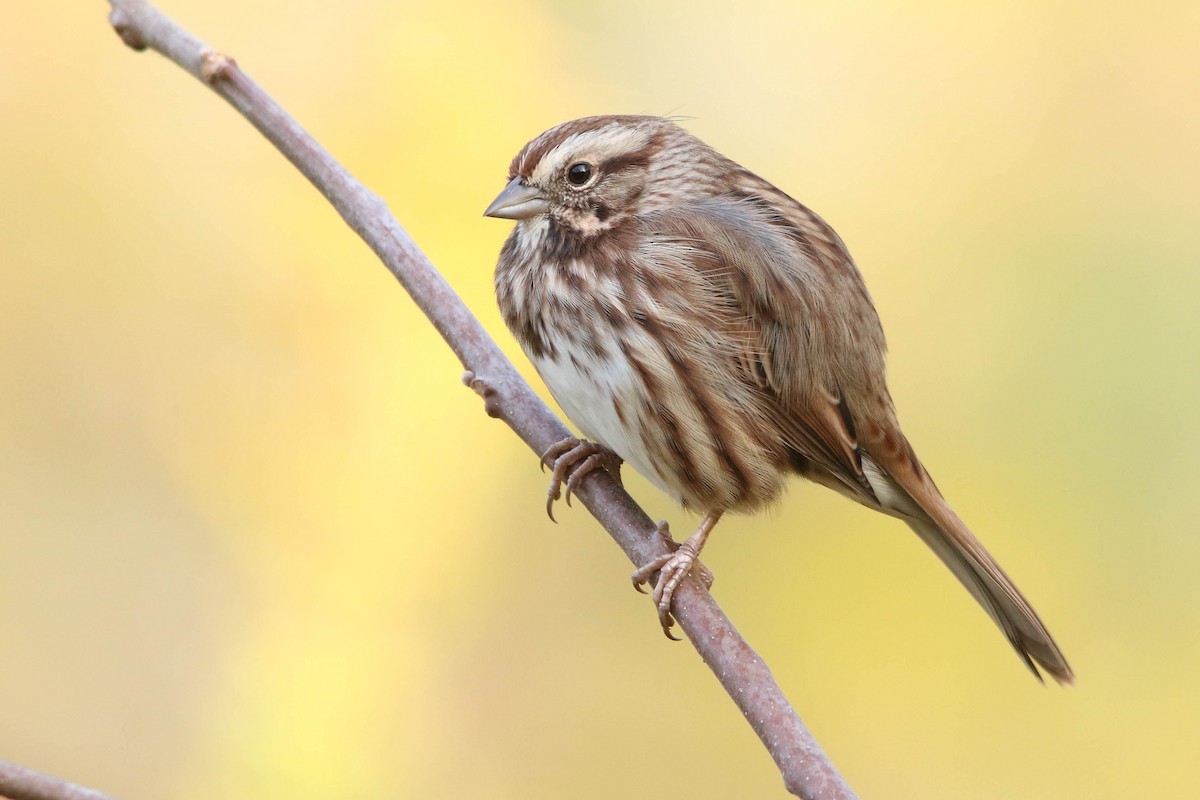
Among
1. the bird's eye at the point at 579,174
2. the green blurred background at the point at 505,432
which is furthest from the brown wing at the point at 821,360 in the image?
the green blurred background at the point at 505,432

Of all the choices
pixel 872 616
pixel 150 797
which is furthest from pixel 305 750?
pixel 872 616

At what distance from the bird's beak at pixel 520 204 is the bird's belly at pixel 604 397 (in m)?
0.37

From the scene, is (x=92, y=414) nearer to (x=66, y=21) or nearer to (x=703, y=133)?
(x=66, y=21)

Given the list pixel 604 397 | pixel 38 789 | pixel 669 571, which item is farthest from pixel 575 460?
pixel 38 789

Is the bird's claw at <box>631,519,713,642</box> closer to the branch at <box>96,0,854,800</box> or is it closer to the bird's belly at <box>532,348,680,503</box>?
the branch at <box>96,0,854,800</box>

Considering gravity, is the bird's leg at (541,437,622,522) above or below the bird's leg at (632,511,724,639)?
above

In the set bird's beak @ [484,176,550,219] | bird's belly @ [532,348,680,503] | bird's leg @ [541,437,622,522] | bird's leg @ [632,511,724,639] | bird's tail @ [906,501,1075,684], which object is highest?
bird's beak @ [484,176,550,219]

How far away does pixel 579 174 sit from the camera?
3570 mm

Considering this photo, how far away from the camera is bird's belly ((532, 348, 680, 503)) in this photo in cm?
335

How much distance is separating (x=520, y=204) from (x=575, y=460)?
0.65 metres

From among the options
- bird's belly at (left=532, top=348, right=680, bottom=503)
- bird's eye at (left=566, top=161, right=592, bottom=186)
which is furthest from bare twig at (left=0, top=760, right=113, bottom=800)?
bird's eye at (left=566, top=161, right=592, bottom=186)

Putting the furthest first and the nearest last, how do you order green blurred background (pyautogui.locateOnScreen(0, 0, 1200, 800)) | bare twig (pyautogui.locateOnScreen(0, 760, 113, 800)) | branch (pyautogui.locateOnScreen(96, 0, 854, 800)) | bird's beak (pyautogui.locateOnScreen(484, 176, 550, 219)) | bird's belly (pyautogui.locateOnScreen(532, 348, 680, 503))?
1. green blurred background (pyautogui.locateOnScreen(0, 0, 1200, 800))
2. bird's beak (pyautogui.locateOnScreen(484, 176, 550, 219))
3. bird's belly (pyautogui.locateOnScreen(532, 348, 680, 503))
4. branch (pyautogui.locateOnScreen(96, 0, 854, 800))
5. bare twig (pyautogui.locateOnScreen(0, 760, 113, 800))

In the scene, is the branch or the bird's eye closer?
the branch

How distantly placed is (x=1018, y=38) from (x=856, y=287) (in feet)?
10.1
